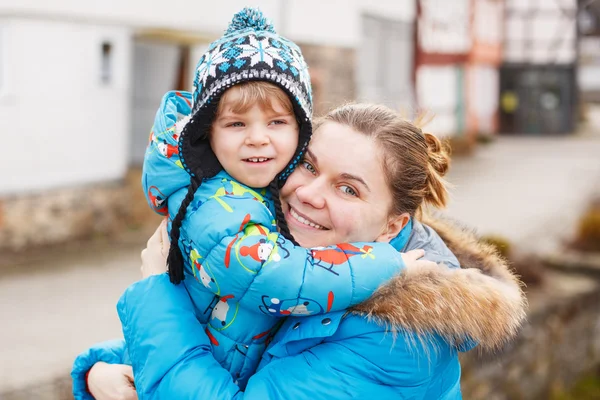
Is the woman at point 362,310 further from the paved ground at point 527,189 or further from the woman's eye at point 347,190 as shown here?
the paved ground at point 527,189

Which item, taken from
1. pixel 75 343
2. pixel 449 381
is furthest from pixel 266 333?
pixel 75 343

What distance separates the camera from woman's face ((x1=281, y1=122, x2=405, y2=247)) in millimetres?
1742

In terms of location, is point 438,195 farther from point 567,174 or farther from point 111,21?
point 567,174

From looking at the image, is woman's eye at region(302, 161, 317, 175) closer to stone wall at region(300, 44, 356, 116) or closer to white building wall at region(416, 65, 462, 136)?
stone wall at region(300, 44, 356, 116)

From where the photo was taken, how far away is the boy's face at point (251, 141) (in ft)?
5.70

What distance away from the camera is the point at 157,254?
1954 mm

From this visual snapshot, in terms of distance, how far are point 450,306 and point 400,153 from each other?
37 centimetres

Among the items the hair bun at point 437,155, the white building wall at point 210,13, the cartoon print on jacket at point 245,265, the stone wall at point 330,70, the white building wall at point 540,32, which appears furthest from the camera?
the white building wall at point 540,32

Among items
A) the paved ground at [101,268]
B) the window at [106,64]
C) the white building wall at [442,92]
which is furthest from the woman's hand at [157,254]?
the white building wall at [442,92]

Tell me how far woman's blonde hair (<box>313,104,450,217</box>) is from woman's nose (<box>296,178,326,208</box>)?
155 mm

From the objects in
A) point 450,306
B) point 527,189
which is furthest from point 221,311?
point 527,189

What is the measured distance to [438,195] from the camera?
187cm

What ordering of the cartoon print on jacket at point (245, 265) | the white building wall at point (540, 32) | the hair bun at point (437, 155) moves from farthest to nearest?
1. the white building wall at point (540, 32)
2. the hair bun at point (437, 155)
3. the cartoon print on jacket at point (245, 265)

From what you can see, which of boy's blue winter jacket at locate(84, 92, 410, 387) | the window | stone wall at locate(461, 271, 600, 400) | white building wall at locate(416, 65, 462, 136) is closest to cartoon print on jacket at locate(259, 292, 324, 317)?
boy's blue winter jacket at locate(84, 92, 410, 387)
